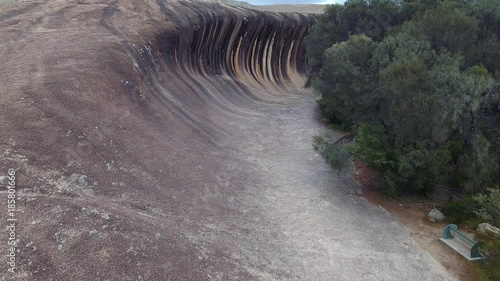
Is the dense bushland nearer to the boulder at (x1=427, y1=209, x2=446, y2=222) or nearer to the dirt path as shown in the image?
the boulder at (x1=427, y1=209, x2=446, y2=222)

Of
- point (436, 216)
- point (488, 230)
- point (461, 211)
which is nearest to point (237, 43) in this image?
point (436, 216)

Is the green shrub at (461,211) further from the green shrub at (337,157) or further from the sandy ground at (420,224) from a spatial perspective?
the green shrub at (337,157)

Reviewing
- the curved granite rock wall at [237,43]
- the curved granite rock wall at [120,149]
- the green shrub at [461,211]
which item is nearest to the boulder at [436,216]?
the green shrub at [461,211]

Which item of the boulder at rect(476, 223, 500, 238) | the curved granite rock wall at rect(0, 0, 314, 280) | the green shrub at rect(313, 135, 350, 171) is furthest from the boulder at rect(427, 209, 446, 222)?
the curved granite rock wall at rect(0, 0, 314, 280)

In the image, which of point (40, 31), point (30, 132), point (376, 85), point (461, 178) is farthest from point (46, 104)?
point (461, 178)

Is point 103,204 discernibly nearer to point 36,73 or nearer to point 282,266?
point 282,266

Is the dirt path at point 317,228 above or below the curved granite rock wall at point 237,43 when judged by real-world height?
below
